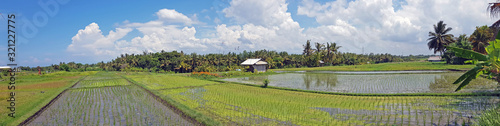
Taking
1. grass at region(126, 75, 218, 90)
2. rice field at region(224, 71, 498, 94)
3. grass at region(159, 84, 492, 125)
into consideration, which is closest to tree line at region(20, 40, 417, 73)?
grass at region(126, 75, 218, 90)

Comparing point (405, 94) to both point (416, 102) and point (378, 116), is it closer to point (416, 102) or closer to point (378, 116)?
point (416, 102)

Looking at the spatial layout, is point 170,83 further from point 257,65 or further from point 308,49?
point 308,49

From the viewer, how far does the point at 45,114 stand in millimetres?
10125

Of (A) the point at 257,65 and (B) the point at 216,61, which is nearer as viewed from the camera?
(A) the point at 257,65

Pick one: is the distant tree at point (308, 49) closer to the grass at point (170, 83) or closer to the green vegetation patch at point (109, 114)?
the grass at point (170, 83)

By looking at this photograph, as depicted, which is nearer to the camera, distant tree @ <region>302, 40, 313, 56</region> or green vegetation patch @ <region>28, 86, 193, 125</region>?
green vegetation patch @ <region>28, 86, 193, 125</region>

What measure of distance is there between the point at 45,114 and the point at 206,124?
8.08 meters

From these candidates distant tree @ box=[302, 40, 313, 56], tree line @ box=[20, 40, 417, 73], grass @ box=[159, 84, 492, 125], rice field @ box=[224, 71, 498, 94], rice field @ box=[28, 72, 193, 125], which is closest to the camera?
grass @ box=[159, 84, 492, 125]

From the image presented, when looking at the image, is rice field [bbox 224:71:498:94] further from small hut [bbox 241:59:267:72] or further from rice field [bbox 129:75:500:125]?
small hut [bbox 241:59:267:72]

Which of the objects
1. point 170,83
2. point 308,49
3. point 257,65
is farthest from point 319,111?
point 308,49

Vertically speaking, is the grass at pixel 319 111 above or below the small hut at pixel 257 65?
below

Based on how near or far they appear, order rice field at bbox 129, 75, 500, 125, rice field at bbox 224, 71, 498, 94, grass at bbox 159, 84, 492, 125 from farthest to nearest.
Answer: rice field at bbox 224, 71, 498, 94
grass at bbox 159, 84, 492, 125
rice field at bbox 129, 75, 500, 125

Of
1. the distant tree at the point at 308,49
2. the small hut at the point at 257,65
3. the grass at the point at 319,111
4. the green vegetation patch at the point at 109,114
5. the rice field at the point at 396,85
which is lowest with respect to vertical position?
the green vegetation patch at the point at 109,114

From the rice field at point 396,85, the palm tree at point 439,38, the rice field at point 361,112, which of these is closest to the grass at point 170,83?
the rice field at point 396,85
